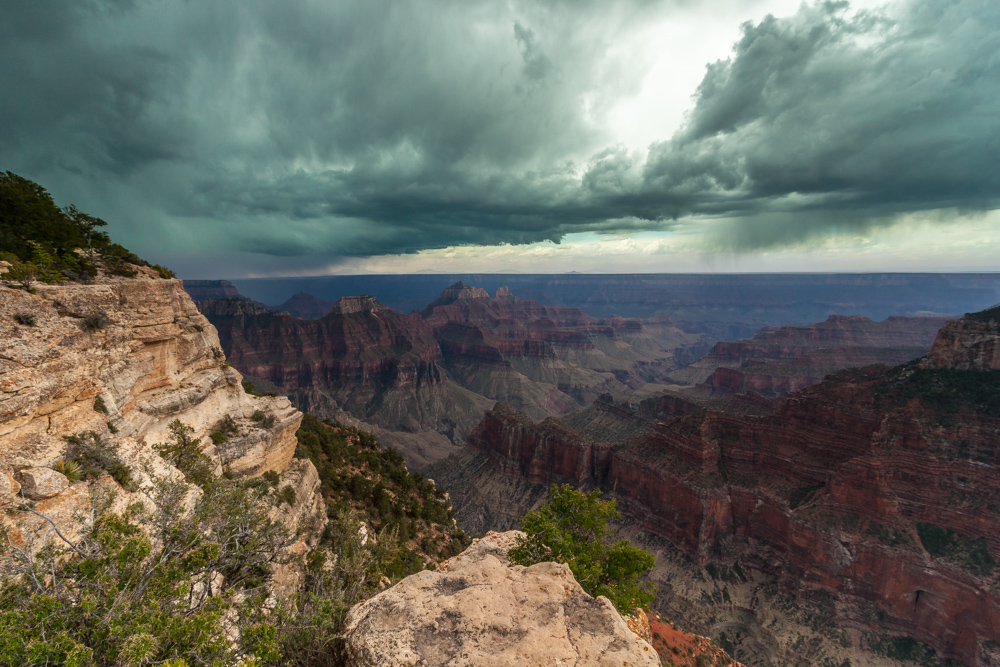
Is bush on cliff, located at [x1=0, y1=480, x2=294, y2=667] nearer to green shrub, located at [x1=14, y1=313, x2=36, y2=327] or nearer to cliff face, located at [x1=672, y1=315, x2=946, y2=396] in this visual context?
green shrub, located at [x1=14, y1=313, x2=36, y2=327]

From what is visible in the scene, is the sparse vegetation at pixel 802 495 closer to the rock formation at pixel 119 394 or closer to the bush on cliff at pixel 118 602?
the rock formation at pixel 119 394

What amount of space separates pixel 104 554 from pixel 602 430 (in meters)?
91.3

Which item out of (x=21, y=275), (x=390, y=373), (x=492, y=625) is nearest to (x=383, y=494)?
(x=21, y=275)

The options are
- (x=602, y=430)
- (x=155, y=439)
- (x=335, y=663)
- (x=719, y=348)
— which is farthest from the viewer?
(x=719, y=348)

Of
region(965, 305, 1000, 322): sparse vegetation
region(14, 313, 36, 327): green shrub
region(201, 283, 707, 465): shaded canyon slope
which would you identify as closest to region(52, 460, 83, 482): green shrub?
region(14, 313, 36, 327): green shrub

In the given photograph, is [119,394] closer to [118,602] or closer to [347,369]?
[118,602]

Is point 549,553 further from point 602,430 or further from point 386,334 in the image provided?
point 386,334

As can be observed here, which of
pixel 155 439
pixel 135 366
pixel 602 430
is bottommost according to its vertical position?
pixel 602 430

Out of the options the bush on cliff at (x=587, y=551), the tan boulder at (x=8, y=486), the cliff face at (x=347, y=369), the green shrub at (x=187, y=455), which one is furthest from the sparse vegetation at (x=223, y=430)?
the cliff face at (x=347, y=369)

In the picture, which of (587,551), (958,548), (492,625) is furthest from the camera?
(958,548)

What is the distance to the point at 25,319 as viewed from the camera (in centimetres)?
1295

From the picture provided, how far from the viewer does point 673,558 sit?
148ft

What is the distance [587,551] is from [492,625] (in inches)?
321

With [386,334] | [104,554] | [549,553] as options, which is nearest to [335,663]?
[104,554]
